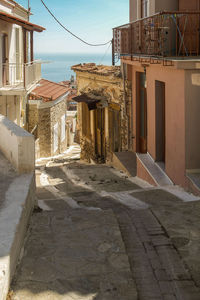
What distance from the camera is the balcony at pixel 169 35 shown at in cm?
980

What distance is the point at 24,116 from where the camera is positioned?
22.8 metres

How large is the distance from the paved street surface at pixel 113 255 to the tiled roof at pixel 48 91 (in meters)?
17.8

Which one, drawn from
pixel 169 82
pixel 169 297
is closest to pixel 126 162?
pixel 169 82

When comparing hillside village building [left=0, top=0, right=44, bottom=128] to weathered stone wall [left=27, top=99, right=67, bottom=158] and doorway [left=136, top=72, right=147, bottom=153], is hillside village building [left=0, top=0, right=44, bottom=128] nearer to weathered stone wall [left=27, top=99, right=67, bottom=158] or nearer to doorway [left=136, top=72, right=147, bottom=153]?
weathered stone wall [left=27, top=99, right=67, bottom=158]

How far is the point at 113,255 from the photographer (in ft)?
14.2

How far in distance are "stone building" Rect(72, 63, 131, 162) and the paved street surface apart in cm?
915

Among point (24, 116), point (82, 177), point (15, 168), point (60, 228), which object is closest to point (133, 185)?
point (82, 177)

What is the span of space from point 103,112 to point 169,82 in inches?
321

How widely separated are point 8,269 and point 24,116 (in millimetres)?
19785

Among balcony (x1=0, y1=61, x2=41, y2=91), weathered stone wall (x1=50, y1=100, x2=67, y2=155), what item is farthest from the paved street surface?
weathered stone wall (x1=50, y1=100, x2=67, y2=155)

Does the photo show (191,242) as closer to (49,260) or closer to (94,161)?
(49,260)

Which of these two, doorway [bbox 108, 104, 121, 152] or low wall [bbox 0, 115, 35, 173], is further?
doorway [bbox 108, 104, 121, 152]

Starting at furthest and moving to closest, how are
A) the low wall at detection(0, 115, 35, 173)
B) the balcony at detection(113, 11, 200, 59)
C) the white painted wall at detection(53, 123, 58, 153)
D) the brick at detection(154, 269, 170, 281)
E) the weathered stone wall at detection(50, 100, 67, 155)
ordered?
the white painted wall at detection(53, 123, 58, 153), the weathered stone wall at detection(50, 100, 67, 155), the balcony at detection(113, 11, 200, 59), the low wall at detection(0, 115, 35, 173), the brick at detection(154, 269, 170, 281)

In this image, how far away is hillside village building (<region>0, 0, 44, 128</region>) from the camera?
16.5m
